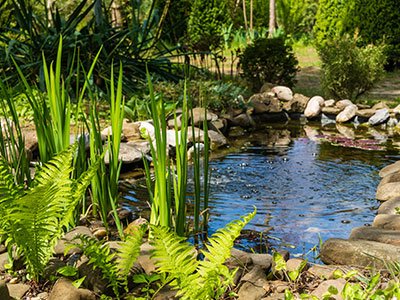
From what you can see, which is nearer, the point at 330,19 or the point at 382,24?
the point at 382,24

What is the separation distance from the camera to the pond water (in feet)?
15.8

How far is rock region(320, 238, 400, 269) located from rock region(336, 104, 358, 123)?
21.3 feet

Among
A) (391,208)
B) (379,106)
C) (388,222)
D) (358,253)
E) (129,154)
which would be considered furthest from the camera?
(379,106)

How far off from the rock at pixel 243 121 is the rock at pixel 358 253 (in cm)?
599

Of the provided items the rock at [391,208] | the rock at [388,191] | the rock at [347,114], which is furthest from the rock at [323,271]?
the rock at [347,114]

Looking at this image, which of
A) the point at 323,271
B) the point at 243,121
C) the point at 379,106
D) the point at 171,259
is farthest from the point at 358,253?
the point at 379,106

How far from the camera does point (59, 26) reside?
951cm

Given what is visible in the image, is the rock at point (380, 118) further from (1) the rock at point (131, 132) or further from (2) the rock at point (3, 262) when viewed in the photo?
(2) the rock at point (3, 262)

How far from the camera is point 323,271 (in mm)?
3225

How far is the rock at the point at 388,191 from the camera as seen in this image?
5.52 meters

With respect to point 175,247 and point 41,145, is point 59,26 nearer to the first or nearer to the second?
point 41,145

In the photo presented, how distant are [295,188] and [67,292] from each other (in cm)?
370

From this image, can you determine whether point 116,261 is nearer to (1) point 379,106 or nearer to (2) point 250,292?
(2) point 250,292

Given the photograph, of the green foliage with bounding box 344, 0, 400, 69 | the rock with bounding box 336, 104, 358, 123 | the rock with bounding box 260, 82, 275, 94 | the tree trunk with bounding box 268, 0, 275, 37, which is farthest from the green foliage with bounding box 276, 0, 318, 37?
the rock with bounding box 336, 104, 358, 123
